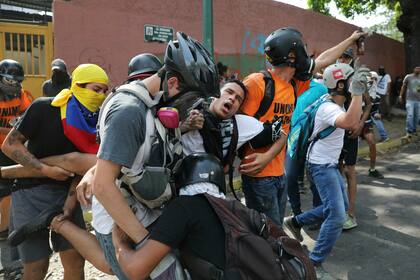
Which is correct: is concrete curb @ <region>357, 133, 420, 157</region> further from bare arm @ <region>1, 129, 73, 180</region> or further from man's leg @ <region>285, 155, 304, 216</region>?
bare arm @ <region>1, 129, 73, 180</region>

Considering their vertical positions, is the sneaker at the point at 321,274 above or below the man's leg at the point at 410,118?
below

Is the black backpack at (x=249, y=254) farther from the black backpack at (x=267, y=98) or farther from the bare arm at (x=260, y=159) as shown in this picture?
the black backpack at (x=267, y=98)

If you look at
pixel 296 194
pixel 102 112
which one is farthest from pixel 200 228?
pixel 296 194

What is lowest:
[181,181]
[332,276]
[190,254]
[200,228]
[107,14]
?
[332,276]

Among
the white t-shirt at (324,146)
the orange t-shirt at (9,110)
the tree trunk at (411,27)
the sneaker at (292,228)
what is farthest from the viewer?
the tree trunk at (411,27)

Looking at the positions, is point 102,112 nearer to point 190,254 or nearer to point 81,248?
point 190,254

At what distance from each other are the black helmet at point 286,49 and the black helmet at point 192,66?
1.20 meters

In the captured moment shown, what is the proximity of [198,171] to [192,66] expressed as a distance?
439 mm

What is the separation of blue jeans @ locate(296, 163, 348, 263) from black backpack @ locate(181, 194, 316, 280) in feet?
6.35

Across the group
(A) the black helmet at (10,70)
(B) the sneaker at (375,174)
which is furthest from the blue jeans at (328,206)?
(B) the sneaker at (375,174)

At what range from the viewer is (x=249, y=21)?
11.3 meters

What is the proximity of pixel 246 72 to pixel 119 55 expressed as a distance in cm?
408

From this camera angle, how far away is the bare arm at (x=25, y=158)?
2.84 metres

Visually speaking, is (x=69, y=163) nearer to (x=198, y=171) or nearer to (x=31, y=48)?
(x=198, y=171)
